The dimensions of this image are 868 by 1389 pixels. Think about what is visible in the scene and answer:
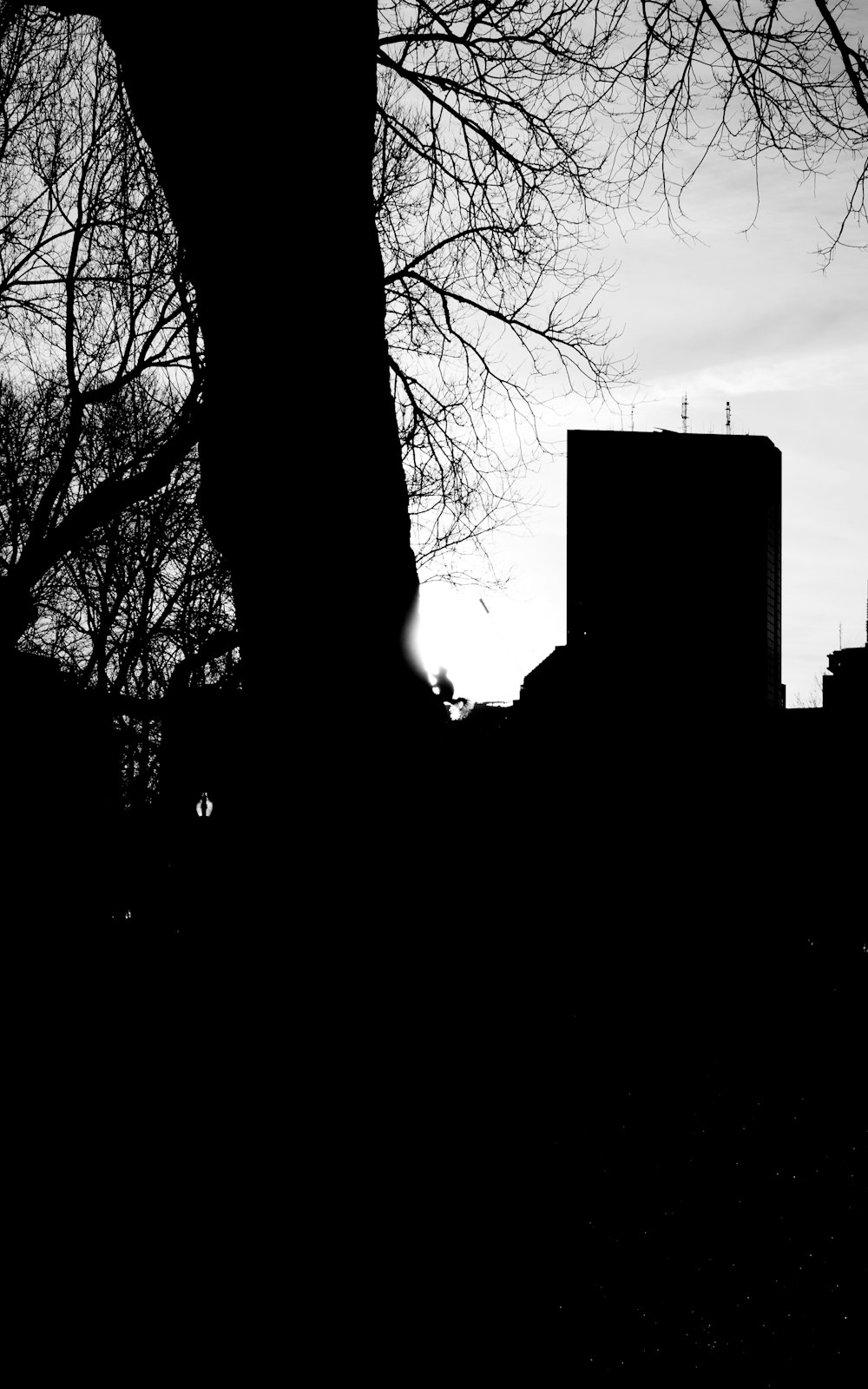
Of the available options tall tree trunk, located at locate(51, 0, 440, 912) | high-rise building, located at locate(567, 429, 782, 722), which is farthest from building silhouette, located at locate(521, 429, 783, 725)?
tall tree trunk, located at locate(51, 0, 440, 912)

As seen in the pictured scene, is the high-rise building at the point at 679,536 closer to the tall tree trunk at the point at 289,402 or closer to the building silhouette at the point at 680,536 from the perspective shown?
the building silhouette at the point at 680,536

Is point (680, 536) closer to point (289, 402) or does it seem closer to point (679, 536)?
point (679, 536)

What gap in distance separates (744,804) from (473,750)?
7.27ft

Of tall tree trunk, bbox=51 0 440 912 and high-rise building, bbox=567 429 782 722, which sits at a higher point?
high-rise building, bbox=567 429 782 722

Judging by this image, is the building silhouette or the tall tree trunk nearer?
the tall tree trunk

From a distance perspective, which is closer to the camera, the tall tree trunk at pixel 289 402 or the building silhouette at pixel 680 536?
the tall tree trunk at pixel 289 402

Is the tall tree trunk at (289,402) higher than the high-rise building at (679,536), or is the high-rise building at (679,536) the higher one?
the high-rise building at (679,536)

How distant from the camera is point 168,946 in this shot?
8.41m

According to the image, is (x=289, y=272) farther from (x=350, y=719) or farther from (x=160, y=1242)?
(x=160, y=1242)

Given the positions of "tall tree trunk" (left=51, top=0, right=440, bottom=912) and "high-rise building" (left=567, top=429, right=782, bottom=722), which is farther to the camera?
"high-rise building" (left=567, top=429, right=782, bottom=722)

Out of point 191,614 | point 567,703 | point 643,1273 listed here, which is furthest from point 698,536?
point 643,1273

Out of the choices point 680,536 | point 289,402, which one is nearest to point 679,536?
point 680,536

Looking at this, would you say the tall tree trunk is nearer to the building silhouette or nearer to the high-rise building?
the building silhouette

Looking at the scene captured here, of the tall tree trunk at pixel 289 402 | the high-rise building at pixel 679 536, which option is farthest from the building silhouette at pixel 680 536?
the tall tree trunk at pixel 289 402
